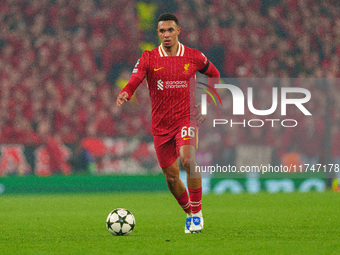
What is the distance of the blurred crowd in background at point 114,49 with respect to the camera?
688 inches

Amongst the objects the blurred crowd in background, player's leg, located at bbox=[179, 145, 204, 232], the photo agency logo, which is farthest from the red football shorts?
the blurred crowd in background

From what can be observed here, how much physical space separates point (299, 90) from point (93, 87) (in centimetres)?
556

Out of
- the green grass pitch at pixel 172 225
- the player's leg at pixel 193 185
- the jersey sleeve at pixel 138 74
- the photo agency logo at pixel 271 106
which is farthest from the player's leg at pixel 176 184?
the photo agency logo at pixel 271 106

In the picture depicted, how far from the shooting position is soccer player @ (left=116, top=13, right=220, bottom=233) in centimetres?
705

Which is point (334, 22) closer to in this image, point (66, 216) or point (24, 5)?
point (24, 5)

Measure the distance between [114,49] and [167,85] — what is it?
43.2 ft

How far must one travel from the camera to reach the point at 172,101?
281 inches

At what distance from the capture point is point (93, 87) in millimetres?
18703

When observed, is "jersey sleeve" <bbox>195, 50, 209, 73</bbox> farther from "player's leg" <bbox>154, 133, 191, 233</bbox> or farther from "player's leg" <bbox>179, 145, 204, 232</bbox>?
"player's leg" <bbox>179, 145, 204, 232</bbox>

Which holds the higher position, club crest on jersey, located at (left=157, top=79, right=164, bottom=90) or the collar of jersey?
the collar of jersey

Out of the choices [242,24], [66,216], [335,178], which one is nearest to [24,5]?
[242,24]

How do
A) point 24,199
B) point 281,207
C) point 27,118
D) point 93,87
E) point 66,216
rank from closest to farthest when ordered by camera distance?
1. point 66,216
2. point 281,207
3. point 24,199
4. point 27,118
5. point 93,87

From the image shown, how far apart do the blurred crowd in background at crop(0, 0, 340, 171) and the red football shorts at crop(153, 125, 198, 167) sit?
9.14 meters

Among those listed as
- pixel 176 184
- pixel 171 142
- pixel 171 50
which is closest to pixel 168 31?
pixel 171 50
